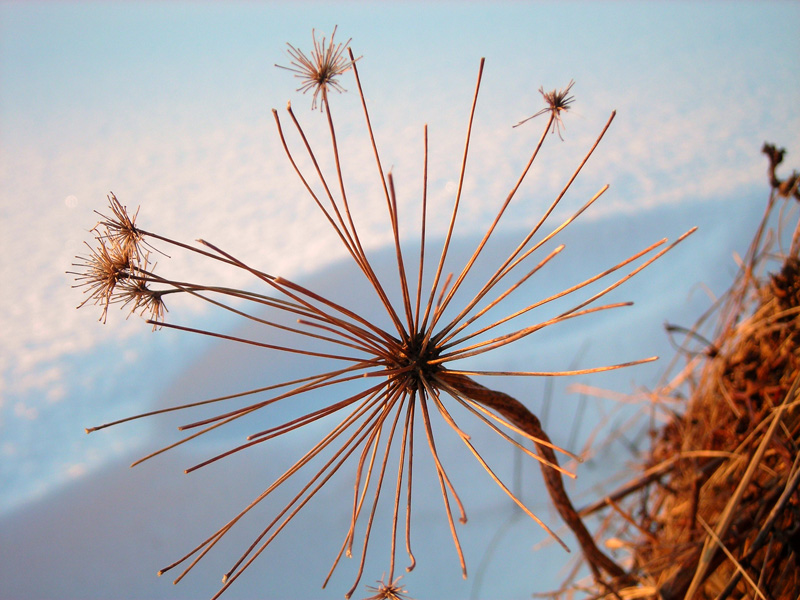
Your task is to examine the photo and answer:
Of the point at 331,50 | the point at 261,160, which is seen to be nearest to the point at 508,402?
the point at 331,50

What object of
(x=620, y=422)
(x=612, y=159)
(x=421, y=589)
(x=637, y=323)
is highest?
(x=612, y=159)

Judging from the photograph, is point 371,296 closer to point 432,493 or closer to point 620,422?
point 432,493

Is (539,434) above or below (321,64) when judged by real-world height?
below

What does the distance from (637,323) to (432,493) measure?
0.35 meters

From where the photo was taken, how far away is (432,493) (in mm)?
670

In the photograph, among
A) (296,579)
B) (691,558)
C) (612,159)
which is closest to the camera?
(691,558)

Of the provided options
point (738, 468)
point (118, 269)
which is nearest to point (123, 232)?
point (118, 269)

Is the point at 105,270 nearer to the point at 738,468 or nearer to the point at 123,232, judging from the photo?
the point at 123,232

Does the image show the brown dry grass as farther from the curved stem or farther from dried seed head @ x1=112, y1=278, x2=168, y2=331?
dried seed head @ x1=112, y1=278, x2=168, y2=331

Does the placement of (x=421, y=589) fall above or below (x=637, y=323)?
below

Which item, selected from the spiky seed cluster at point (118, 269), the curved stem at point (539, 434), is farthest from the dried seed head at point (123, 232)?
the curved stem at point (539, 434)

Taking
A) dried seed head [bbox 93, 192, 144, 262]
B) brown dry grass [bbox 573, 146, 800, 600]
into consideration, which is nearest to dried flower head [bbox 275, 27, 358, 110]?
dried seed head [bbox 93, 192, 144, 262]

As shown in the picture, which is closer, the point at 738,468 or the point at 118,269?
the point at 118,269

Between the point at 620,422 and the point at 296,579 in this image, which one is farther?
the point at 620,422
